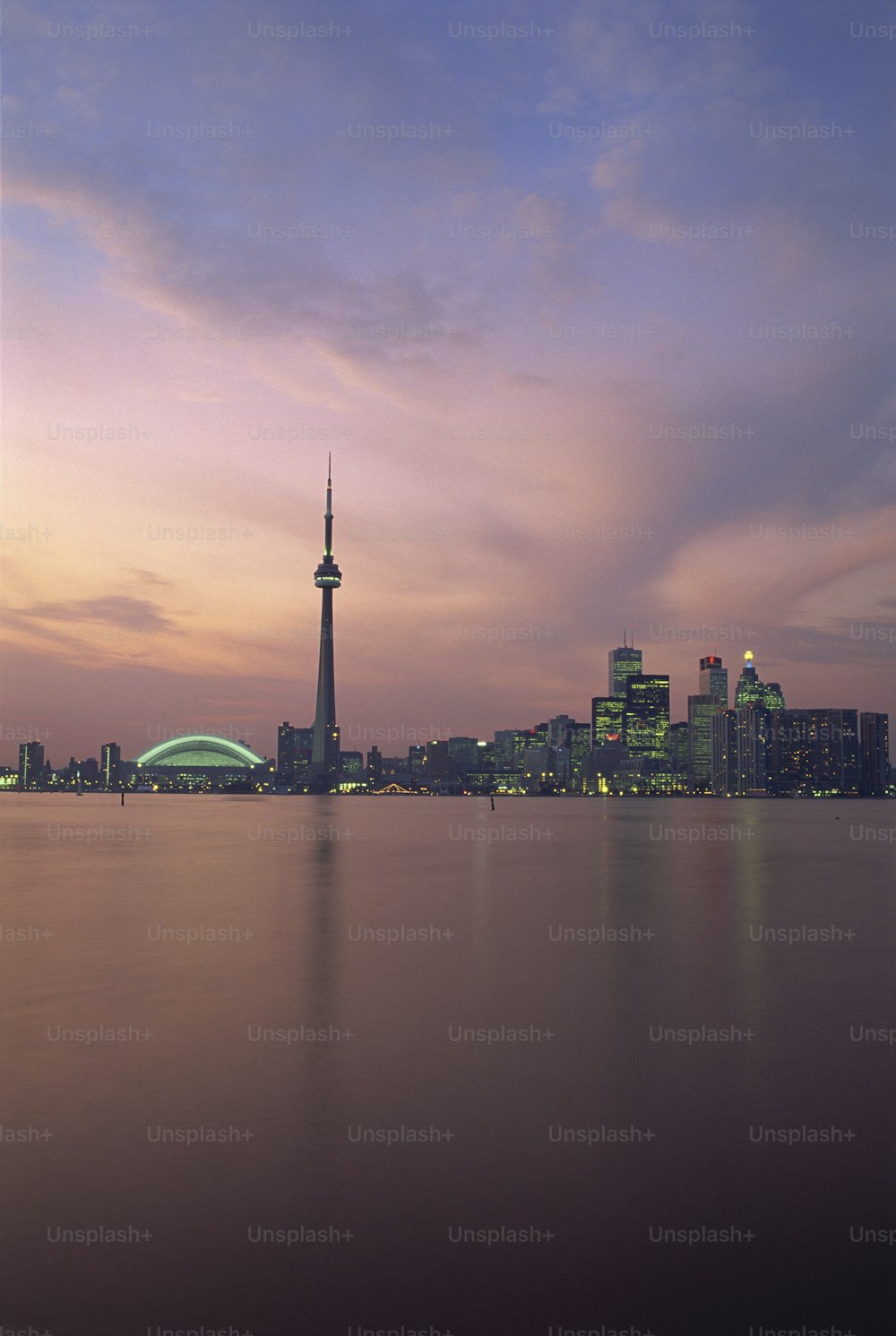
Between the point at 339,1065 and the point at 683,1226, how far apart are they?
716 cm

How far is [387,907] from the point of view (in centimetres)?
3628

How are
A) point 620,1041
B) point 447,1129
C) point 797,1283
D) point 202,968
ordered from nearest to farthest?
point 797,1283
point 447,1129
point 620,1041
point 202,968

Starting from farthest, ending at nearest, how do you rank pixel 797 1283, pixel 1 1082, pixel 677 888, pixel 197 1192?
pixel 677 888 < pixel 1 1082 < pixel 197 1192 < pixel 797 1283

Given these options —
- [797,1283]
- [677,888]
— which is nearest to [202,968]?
[797,1283]

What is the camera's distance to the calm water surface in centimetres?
877

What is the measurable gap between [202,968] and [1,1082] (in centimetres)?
940

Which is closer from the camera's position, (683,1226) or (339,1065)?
(683,1226)

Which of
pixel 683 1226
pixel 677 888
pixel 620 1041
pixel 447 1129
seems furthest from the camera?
pixel 677 888

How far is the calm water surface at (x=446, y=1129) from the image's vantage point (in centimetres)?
877

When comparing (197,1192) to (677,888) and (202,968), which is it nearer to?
(202,968)

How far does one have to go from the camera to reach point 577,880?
47.4m

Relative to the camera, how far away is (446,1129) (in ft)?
41.6

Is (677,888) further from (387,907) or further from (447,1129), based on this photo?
(447,1129)

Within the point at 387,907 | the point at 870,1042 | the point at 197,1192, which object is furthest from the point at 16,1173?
the point at 387,907
